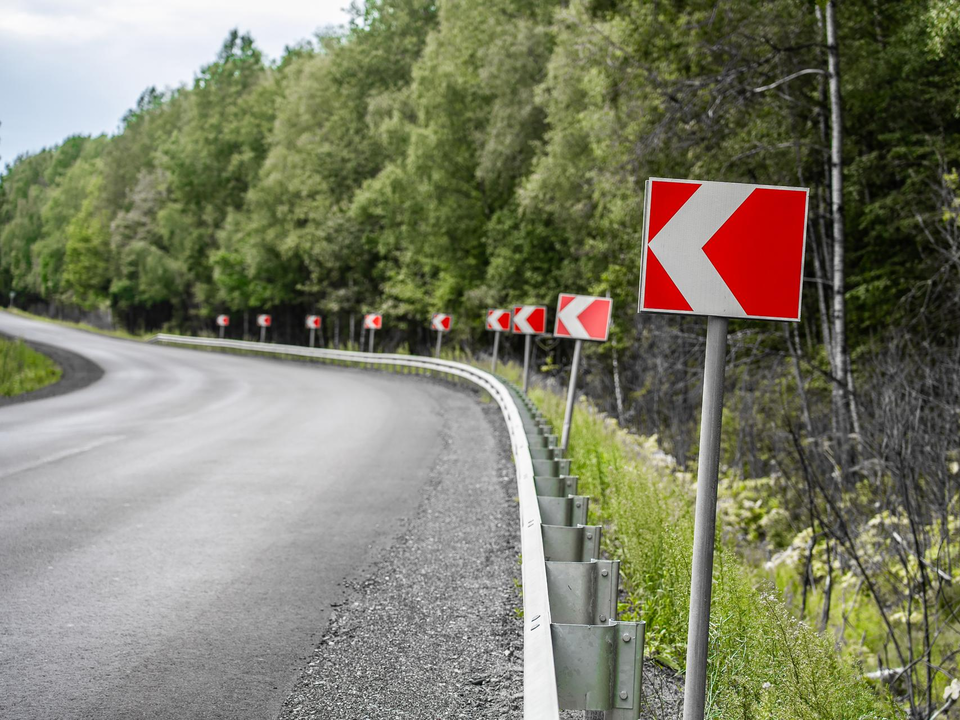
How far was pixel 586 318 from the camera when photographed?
30.7 ft

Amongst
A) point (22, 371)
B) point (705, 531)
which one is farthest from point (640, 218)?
point (22, 371)

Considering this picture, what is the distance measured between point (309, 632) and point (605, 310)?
18.1 feet

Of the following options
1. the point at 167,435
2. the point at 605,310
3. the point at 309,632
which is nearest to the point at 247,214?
the point at 167,435

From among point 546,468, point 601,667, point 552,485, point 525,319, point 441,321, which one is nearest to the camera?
point 601,667

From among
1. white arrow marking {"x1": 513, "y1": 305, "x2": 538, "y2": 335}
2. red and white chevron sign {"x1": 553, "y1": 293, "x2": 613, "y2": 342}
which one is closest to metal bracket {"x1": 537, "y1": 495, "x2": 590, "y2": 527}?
red and white chevron sign {"x1": 553, "y1": 293, "x2": 613, "y2": 342}

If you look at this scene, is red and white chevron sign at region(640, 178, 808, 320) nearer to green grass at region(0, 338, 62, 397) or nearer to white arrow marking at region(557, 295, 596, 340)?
white arrow marking at region(557, 295, 596, 340)

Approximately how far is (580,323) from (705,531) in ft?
21.7

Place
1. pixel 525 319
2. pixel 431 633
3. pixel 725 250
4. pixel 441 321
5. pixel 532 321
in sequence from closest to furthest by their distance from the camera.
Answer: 1. pixel 725 250
2. pixel 431 633
3. pixel 532 321
4. pixel 525 319
5. pixel 441 321

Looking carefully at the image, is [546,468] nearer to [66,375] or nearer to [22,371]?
[22,371]

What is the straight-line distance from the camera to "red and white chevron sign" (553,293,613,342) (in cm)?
919

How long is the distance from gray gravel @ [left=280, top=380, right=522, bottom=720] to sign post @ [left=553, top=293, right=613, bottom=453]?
174 cm

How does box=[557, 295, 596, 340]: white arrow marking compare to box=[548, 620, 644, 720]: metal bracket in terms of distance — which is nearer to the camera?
box=[548, 620, 644, 720]: metal bracket

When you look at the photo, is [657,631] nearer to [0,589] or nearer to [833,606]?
[0,589]

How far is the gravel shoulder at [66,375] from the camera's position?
17.6 metres
